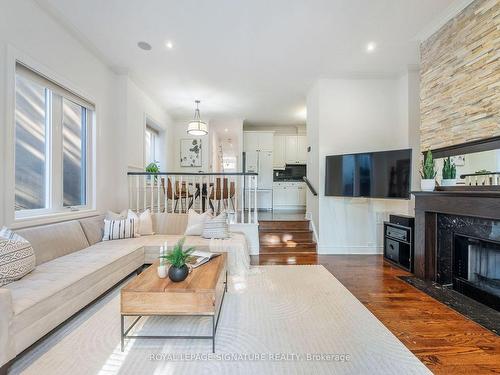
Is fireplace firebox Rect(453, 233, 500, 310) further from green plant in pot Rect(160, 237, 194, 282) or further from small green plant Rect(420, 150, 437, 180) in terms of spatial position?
green plant in pot Rect(160, 237, 194, 282)

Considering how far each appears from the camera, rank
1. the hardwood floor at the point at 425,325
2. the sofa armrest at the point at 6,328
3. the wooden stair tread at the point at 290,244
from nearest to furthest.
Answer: the sofa armrest at the point at 6,328 < the hardwood floor at the point at 425,325 < the wooden stair tread at the point at 290,244

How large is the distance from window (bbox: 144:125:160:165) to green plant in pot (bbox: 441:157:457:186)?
5530mm

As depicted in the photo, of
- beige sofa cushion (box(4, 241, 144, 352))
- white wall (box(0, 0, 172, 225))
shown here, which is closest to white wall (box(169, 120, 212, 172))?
white wall (box(0, 0, 172, 225))

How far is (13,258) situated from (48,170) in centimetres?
151

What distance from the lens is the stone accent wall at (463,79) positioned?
2404 millimetres

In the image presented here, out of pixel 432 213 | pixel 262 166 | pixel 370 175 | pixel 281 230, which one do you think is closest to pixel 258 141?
pixel 262 166

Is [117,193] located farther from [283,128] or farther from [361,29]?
[283,128]

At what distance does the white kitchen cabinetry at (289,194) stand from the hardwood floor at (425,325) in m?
4.02

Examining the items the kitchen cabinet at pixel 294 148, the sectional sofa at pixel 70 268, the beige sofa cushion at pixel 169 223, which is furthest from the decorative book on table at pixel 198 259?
the kitchen cabinet at pixel 294 148

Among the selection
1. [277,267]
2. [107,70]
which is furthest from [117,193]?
[277,267]

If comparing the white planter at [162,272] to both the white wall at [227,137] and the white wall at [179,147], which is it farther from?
the white wall at [227,137]

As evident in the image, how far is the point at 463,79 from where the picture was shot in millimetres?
2730

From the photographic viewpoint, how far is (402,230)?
364 cm

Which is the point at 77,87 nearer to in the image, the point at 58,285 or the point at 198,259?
the point at 58,285
